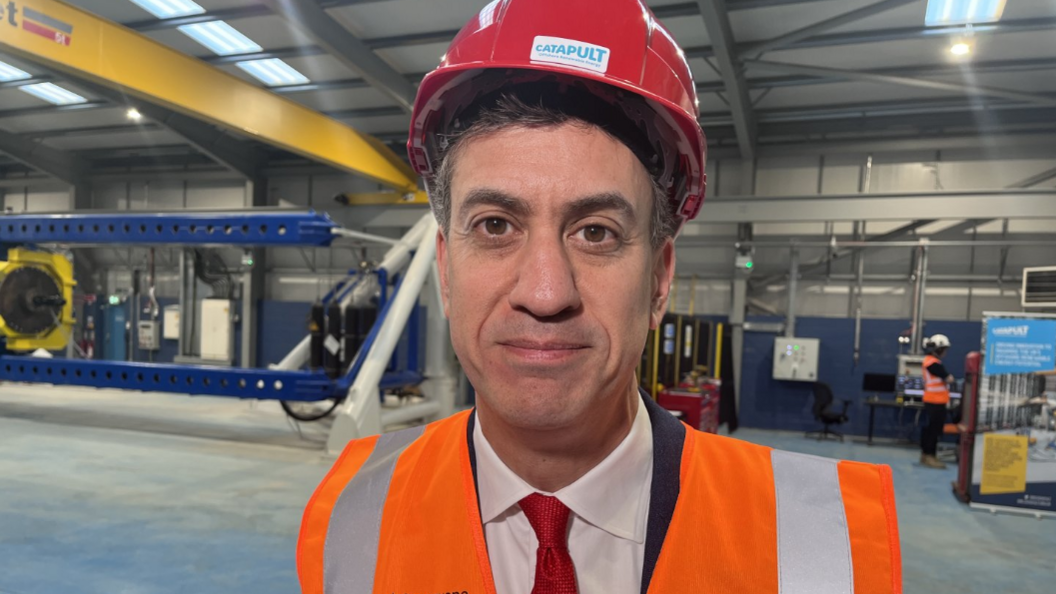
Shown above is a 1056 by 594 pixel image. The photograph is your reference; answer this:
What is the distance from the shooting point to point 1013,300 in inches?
452

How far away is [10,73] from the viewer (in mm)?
11086

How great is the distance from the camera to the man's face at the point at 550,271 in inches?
39.5

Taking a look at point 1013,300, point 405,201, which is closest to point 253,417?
point 405,201

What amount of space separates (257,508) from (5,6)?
5.42m

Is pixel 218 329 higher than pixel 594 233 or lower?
Result: lower

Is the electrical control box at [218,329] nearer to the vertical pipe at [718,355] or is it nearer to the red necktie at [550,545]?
the vertical pipe at [718,355]

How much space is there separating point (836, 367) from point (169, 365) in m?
11.4

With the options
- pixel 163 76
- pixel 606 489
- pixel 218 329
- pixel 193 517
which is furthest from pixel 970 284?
pixel 218 329

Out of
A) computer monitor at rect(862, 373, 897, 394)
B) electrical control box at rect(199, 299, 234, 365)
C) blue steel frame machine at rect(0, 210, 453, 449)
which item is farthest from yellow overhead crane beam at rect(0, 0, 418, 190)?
computer monitor at rect(862, 373, 897, 394)

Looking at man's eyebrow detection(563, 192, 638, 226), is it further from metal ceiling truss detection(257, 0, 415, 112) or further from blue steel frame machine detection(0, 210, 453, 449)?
metal ceiling truss detection(257, 0, 415, 112)

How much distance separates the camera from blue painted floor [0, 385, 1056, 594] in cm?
429

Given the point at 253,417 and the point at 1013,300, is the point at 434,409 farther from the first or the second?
the point at 1013,300

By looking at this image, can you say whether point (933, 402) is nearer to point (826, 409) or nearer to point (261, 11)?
point (826, 409)

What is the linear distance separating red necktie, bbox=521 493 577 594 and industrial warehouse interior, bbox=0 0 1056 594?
4 centimetres
